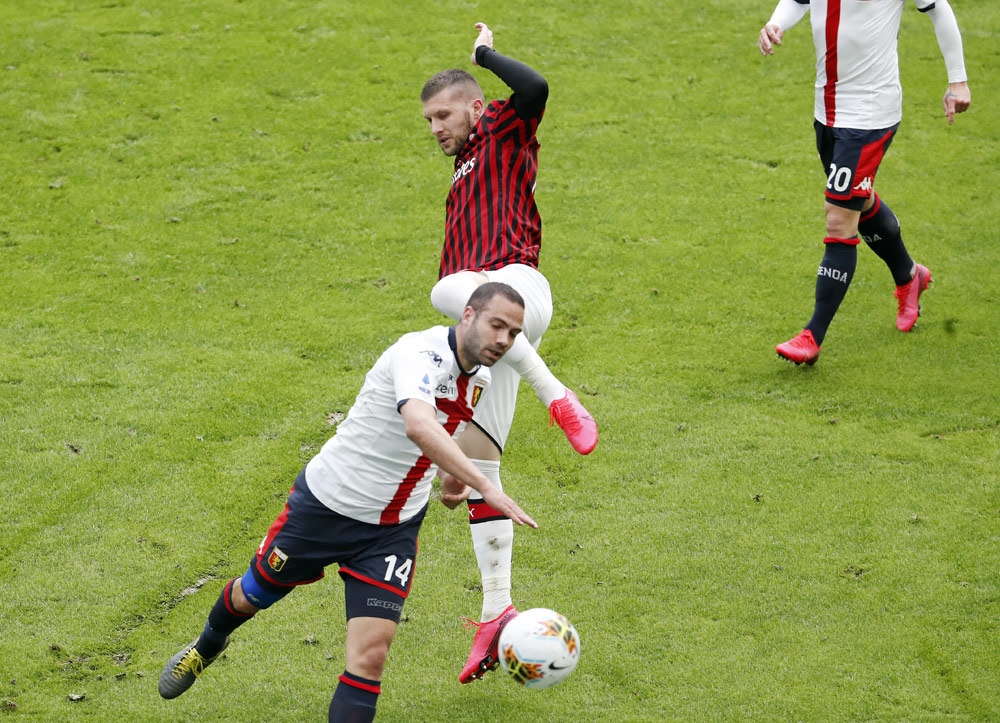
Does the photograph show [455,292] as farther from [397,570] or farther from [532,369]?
[397,570]

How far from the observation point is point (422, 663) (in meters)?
4.80

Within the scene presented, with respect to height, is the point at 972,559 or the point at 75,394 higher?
the point at 972,559

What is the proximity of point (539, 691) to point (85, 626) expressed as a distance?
2121 millimetres

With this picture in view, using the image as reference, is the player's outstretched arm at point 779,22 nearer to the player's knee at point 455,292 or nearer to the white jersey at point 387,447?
the player's knee at point 455,292

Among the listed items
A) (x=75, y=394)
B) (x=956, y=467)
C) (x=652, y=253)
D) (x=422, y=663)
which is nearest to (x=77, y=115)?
(x=75, y=394)

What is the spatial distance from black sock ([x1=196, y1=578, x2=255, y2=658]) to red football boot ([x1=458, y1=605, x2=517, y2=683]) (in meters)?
0.98

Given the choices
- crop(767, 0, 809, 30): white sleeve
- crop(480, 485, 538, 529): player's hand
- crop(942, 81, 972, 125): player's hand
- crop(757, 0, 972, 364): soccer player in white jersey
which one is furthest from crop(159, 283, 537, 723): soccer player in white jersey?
crop(942, 81, 972, 125): player's hand

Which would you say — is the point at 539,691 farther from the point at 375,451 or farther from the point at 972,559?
the point at 972,559

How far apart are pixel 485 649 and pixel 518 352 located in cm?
133

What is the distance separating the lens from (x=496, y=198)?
17.0ft

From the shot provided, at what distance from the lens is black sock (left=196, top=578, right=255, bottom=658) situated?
4.32m

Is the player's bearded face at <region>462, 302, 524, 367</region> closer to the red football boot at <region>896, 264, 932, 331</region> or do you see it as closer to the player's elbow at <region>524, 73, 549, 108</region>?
the player's elbow at <region>524, 73, 549, 108</region>

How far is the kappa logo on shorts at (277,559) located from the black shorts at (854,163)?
4.40 metres


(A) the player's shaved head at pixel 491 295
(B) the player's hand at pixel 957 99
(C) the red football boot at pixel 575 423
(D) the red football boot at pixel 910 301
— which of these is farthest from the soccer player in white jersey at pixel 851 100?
(A) the player's shaved head at pixel 491 295
